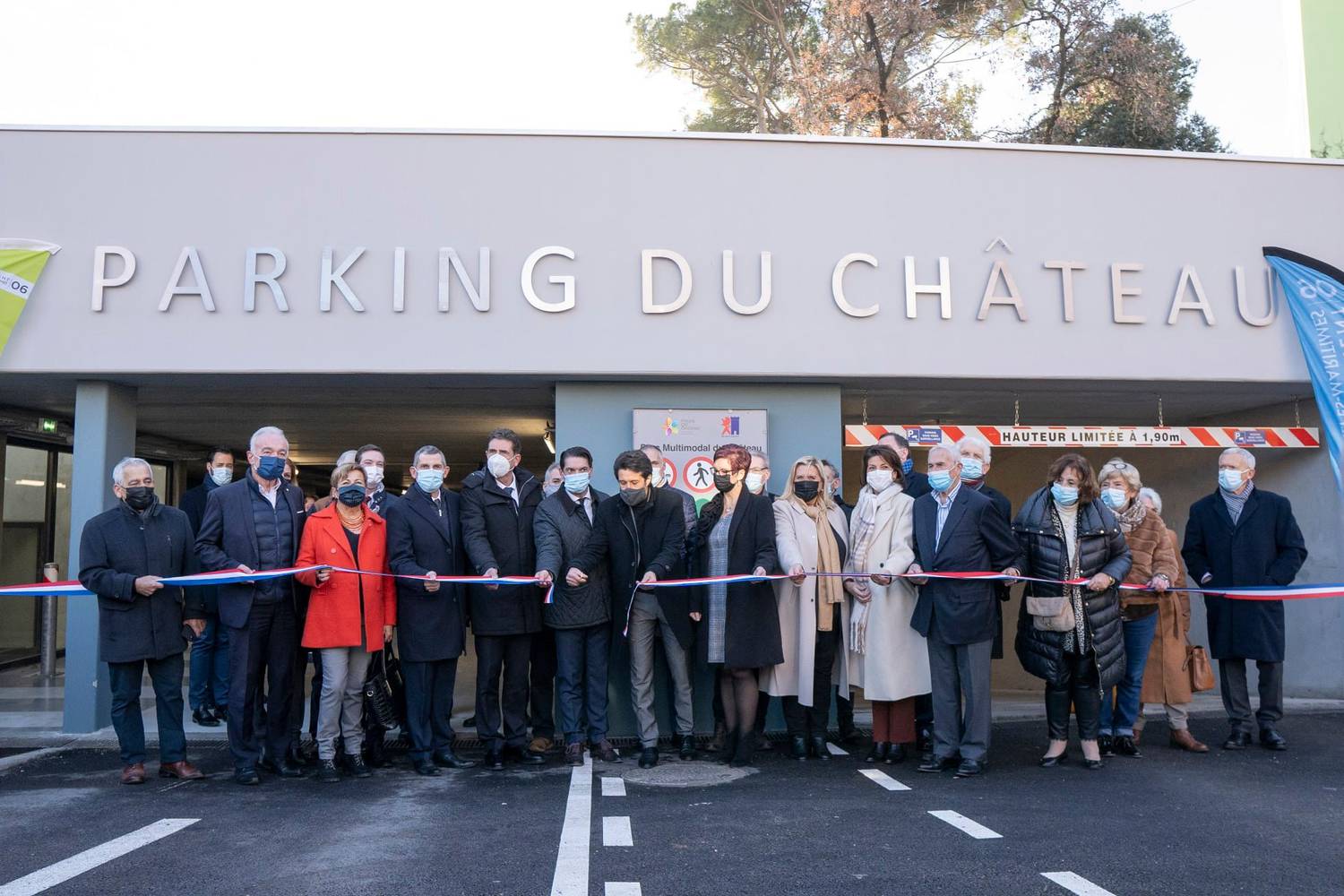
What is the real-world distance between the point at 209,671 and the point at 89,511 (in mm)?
1521

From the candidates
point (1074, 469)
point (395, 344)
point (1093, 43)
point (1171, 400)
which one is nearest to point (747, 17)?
point (1093, 43)

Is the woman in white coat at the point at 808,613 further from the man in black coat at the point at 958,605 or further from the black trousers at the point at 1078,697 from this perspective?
the black trousers at the point at 1078,697

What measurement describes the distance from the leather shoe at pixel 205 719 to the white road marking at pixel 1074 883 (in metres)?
6.46

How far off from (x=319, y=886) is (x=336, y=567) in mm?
2511

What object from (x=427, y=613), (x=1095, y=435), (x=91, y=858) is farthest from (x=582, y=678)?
(x=1095, y=435)

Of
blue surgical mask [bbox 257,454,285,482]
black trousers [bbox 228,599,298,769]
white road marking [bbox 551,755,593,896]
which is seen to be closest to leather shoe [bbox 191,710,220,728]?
black trousers [bbox 228,599,298,769]

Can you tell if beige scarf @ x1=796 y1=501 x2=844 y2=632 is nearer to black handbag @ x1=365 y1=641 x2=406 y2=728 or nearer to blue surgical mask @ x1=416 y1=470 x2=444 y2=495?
blue surgical mask @ x1=416 y1=470 x2=444 y2=495

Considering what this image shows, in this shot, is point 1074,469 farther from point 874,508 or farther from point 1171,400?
point 1171,400

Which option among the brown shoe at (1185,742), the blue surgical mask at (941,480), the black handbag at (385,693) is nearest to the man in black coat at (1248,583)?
the brown shoe at (1185,742)

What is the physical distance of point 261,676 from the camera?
255 inches

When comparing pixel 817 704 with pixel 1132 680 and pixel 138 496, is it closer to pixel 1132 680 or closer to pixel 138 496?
pixel 1132 680

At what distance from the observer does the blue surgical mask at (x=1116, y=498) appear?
707 cm

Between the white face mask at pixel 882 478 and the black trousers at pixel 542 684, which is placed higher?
the white face mask at pixel 882 478

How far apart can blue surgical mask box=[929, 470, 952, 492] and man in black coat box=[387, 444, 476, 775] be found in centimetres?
297
